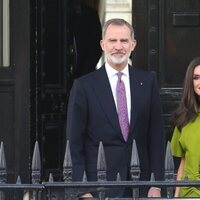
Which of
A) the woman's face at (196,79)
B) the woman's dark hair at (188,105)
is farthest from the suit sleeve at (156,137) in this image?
the woman's face at (196,79)

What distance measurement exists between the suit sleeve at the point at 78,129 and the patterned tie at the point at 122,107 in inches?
9.1

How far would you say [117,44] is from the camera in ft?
16.8

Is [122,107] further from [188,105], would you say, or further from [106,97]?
[188,105]

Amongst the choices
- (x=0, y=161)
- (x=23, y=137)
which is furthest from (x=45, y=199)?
(x=23, y=137)

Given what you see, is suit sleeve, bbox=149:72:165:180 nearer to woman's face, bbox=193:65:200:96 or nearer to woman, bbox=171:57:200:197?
woman, bbox=171:57:200:197

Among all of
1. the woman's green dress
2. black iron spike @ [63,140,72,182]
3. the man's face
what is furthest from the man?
black iron spike @ [63,140,72,182]

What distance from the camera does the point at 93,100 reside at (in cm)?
518

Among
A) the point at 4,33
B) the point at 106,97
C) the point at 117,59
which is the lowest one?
the point at 106,97

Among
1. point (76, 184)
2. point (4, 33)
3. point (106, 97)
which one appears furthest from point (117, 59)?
point (4, 33)

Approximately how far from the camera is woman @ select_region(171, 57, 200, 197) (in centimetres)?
530

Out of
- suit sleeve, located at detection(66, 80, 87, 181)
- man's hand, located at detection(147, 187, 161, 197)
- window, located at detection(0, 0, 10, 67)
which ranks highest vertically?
window, located at detection(0, 0, 10, 67)

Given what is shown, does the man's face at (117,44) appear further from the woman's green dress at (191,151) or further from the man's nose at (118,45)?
the woman's green dress at (191,151)

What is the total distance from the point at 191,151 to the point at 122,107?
1.82 ft

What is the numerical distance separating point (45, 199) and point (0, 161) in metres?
0.32
